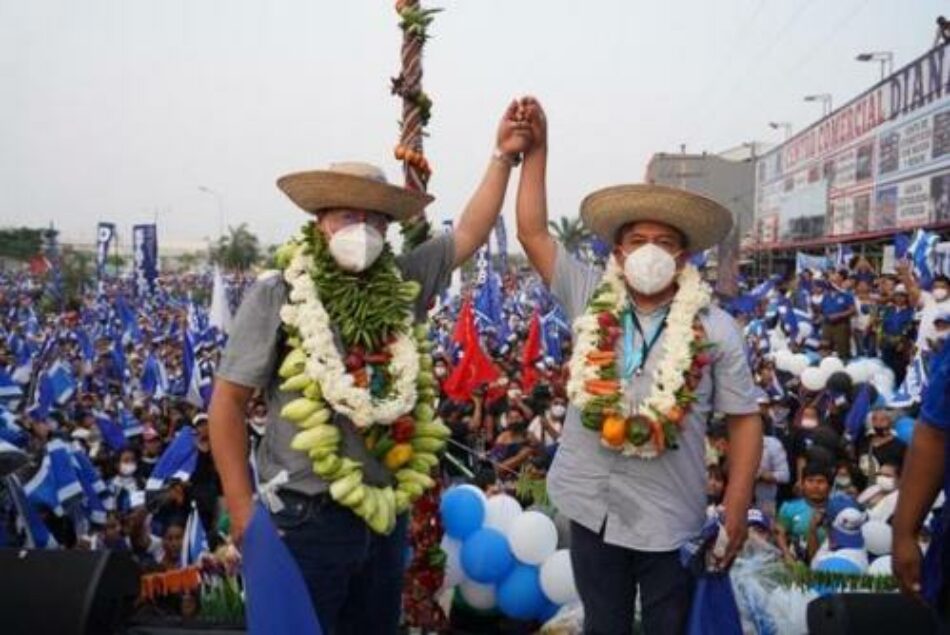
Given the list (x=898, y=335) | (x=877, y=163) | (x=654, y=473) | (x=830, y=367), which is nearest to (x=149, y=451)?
(x=654, y=473)

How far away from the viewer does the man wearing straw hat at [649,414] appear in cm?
232

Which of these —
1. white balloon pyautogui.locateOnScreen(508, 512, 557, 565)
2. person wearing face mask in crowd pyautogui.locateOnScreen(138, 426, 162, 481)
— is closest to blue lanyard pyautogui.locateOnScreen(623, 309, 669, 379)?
white balloon pyautogui.locateOnScreen(508, 512, 557, 565)

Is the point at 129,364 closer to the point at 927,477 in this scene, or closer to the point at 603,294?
the point at 603,294

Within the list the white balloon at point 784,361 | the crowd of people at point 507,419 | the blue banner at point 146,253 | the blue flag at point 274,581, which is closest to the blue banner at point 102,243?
the blue banner at point 146,253

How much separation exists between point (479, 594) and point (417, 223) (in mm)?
2053

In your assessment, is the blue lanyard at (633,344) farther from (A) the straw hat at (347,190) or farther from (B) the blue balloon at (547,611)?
(B) the blue balloon at (547,611)

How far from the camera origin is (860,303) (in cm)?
1247

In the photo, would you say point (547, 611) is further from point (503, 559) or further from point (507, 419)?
point (507, 419)

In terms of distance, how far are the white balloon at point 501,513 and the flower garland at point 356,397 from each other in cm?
185

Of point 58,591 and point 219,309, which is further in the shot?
point 219,309

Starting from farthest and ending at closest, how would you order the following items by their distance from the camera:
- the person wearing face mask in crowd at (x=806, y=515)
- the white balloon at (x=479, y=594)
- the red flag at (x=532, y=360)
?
the red flag at (x=532, y=360)
the person wearing face mask in crowd at (x=806, y=515)
the white balloon at (x=479, y=594)

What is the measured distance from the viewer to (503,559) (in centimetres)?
411

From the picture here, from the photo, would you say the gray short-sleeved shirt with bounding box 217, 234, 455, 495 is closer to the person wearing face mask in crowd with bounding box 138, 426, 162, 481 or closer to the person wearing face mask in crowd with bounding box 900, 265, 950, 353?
the person wearing face mask in crowd with bounding box 138, 426, 162, 481

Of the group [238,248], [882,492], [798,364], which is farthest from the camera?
[238,248]
